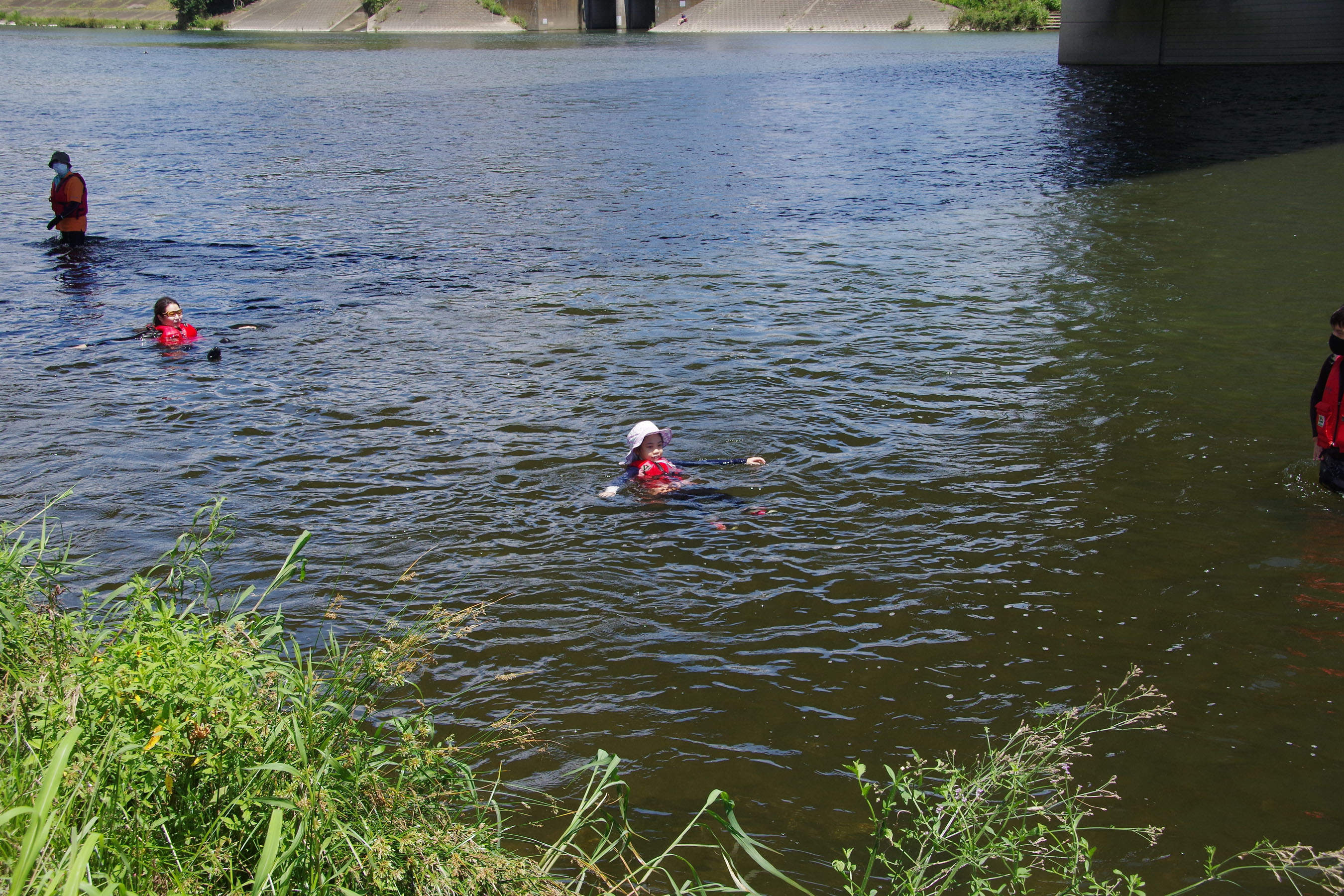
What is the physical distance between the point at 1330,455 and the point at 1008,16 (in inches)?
3400

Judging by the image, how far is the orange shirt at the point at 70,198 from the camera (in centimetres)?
1655

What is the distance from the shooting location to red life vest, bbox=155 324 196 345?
12.1m

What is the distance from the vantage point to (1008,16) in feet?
273

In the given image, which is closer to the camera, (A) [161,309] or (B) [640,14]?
(A) [161,309]

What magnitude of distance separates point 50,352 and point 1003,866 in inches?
473

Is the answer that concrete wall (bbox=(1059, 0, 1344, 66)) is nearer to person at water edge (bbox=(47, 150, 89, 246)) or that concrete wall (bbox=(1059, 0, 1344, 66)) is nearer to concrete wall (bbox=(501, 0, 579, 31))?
person at water edge (bbox=(47, 150, 89, 246))

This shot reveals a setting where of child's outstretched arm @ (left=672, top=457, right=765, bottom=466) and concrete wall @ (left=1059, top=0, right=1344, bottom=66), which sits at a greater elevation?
concrete wall @ (left=1059, top=0, right=1344, bottom=66)

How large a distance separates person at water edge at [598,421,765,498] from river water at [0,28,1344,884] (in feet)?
0.91

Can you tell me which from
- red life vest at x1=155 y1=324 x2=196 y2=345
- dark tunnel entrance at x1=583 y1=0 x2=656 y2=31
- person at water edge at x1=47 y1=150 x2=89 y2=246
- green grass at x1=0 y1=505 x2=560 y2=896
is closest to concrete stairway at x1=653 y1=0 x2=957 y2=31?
dark tunnel entrance at x1=583 y1=0 x2=656 y2=31

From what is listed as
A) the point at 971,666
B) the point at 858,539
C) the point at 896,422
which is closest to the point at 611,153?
the point at 896,422

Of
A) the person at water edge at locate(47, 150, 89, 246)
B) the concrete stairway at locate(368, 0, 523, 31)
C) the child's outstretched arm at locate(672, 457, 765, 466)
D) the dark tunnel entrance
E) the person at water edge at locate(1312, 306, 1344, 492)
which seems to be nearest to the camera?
the person at water edge at locate(1312, 306, 1344, 492)

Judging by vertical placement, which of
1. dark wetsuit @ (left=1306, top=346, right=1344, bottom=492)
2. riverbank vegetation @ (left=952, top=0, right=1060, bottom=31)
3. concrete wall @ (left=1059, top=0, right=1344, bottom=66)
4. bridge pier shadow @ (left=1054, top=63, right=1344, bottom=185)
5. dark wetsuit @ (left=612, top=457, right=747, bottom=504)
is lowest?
dark wetsuit @ (left=612, top=457, right=747, bottom=504)

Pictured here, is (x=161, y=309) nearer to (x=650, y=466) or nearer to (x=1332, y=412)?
(x=650, y=466)

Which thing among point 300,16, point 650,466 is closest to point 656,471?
point 650,466
